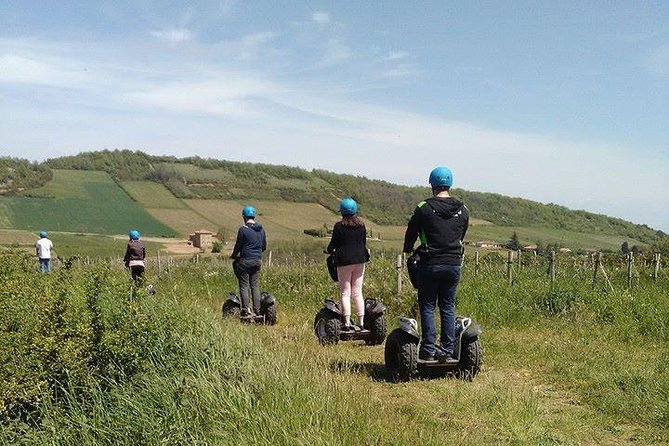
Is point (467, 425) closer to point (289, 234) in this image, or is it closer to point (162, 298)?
point (162, 298)

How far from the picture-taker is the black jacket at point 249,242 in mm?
9797

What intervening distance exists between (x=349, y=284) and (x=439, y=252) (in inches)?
101

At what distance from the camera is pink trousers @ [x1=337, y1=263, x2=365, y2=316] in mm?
A: 7988

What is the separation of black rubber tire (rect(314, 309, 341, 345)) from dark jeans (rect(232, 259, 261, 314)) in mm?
2320

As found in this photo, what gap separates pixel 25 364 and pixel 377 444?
10.4ft

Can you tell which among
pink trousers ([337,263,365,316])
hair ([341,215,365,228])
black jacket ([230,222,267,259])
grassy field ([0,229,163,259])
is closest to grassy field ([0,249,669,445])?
pink trousers ([337,263,365,316])

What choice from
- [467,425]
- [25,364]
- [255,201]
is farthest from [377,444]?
[255,201]

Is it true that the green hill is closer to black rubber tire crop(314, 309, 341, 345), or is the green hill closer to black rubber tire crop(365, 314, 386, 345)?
black rubber tire crop(365, 314, 386, 345)

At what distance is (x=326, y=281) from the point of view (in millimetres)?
13844

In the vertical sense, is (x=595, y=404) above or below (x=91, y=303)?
below

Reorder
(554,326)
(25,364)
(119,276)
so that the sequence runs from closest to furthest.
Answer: (25,364) < (119,276) < (554,326)

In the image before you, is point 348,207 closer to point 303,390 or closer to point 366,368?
point 366,368

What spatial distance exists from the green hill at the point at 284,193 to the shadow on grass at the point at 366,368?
43515 mm

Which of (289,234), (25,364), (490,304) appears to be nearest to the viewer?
(25,364)
